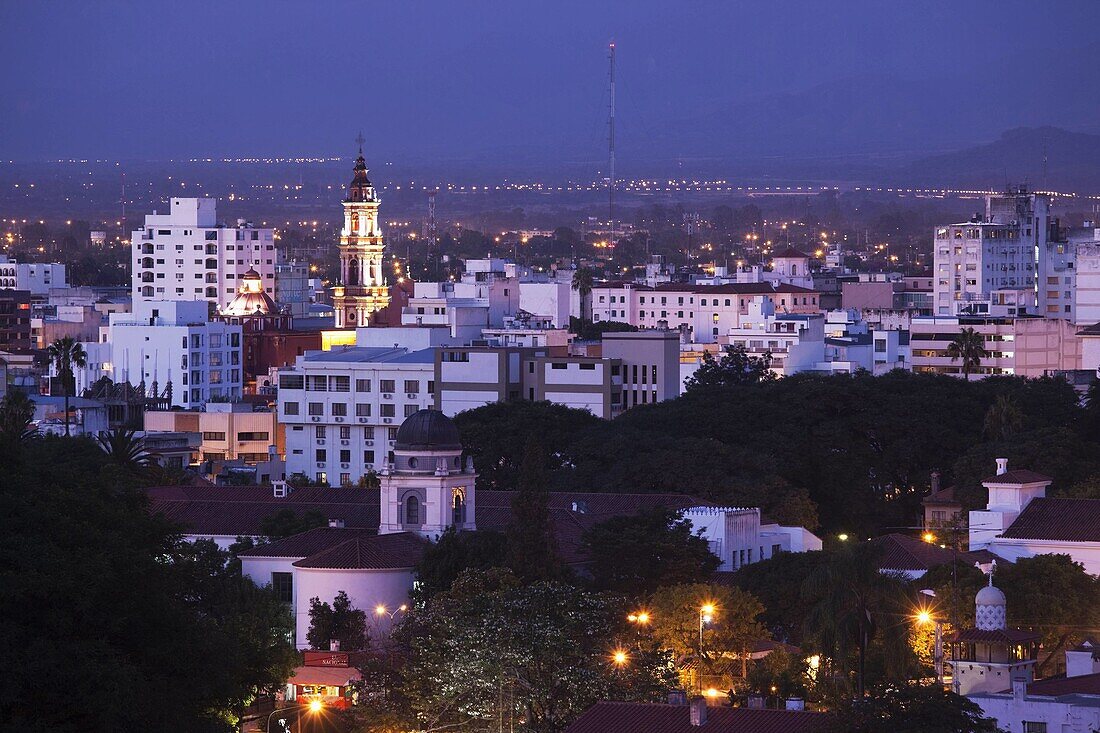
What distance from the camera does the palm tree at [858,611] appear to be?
1860 inches

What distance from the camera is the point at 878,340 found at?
142 meters

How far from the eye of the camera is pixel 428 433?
66625 millimetres

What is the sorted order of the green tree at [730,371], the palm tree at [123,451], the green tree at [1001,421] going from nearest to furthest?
1. the palm tree at [123,451]
2. the green tree at [1001,421]
3. the green tree at [730,371]

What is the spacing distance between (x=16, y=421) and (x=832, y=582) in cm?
3927

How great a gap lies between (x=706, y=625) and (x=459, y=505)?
38.6 feet

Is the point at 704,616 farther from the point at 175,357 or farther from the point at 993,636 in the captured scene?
the point at 175,357

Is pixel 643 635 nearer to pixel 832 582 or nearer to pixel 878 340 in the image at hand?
pixel 832 582

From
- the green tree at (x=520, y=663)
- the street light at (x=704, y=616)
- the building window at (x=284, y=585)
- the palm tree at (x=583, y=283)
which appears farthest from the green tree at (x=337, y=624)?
the palm tree at (x=583, y=283)

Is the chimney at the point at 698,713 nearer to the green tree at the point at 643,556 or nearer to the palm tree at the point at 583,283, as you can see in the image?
the green tree at the point at 643,556

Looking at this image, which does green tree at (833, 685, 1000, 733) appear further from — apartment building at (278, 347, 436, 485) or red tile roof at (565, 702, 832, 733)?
apartment building at (278, 347, 436, 485)

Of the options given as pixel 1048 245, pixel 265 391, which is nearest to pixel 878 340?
pixel 265 391

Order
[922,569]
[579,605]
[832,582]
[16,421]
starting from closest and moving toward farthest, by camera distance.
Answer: [832,582], [579,605], [922,569], [16,421]

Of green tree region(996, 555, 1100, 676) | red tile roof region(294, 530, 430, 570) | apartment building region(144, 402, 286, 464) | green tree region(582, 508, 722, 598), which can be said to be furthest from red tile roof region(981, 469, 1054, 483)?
apartment building region(144, 402, 286, 464)

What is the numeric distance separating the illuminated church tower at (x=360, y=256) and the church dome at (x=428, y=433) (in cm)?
9337
